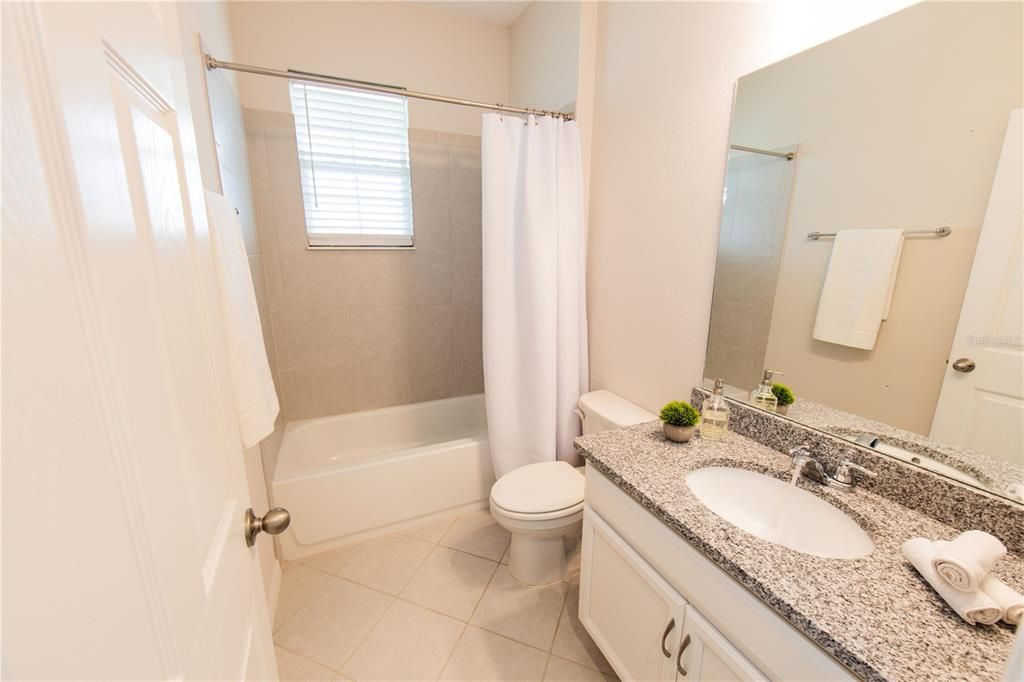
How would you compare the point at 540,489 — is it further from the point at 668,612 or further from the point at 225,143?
the point at 225,143

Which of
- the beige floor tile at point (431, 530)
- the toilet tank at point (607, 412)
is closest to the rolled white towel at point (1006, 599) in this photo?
the toilet tank at point (607, 412)

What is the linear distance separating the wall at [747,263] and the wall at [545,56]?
101 centimetres

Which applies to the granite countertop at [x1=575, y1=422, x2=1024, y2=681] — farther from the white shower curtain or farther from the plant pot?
the white shower curtain

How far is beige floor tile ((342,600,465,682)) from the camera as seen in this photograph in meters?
1.36

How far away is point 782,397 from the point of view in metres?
1.20

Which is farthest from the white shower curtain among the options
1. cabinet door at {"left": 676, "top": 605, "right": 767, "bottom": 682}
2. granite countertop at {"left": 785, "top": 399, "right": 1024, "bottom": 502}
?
cabinet door at {"left": 676, "top": 605, "right": 767, "bottom": 682}

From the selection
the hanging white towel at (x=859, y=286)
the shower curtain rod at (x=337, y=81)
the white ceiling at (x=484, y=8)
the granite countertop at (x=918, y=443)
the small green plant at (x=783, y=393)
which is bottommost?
the granite countertop at (x=918, y=443)

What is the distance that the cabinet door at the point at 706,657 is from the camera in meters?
0.79

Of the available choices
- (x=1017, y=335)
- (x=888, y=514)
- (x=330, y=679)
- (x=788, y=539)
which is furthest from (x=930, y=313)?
(x=330, y=679)

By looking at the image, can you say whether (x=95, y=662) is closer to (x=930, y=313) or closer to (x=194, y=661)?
(x=194, y=661)

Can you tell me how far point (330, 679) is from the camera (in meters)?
1.34

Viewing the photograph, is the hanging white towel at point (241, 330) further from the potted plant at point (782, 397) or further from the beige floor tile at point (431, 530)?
the potted plant at point (782, 397)

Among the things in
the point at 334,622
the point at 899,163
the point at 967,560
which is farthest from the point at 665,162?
the point at 334,622

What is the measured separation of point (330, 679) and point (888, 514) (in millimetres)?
1701
